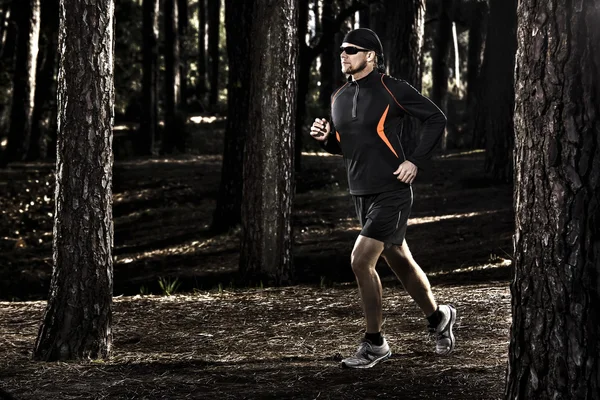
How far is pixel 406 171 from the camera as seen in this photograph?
636cm

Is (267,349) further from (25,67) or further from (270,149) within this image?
(25,67)

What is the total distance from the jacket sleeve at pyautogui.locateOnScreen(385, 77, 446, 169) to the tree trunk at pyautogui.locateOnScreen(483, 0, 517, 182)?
46.5 ft

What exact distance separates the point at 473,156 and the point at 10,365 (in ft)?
72.4

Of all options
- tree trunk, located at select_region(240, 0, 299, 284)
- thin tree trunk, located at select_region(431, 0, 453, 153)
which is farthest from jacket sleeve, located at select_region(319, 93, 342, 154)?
thin tree trunk, located at select_region(431, 0, 453, 153)

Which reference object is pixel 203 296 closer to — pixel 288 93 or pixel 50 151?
pixel 288 93

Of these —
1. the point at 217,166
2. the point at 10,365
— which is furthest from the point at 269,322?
the point at 217,166

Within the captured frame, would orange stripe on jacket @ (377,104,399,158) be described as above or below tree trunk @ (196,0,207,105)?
below

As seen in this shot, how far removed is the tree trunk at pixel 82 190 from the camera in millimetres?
7121

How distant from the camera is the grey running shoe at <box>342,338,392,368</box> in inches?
257

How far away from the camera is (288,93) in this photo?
11.0 m

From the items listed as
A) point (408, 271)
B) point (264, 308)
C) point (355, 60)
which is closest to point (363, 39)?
point (355, 60)

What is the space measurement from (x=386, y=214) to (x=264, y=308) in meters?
3.32

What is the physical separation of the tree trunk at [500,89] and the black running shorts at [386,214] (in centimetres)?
1430

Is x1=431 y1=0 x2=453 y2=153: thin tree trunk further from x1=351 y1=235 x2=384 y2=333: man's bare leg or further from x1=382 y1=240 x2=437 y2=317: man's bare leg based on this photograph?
x1=351 y1=235 x2=384 y2=333: man's bare leg
